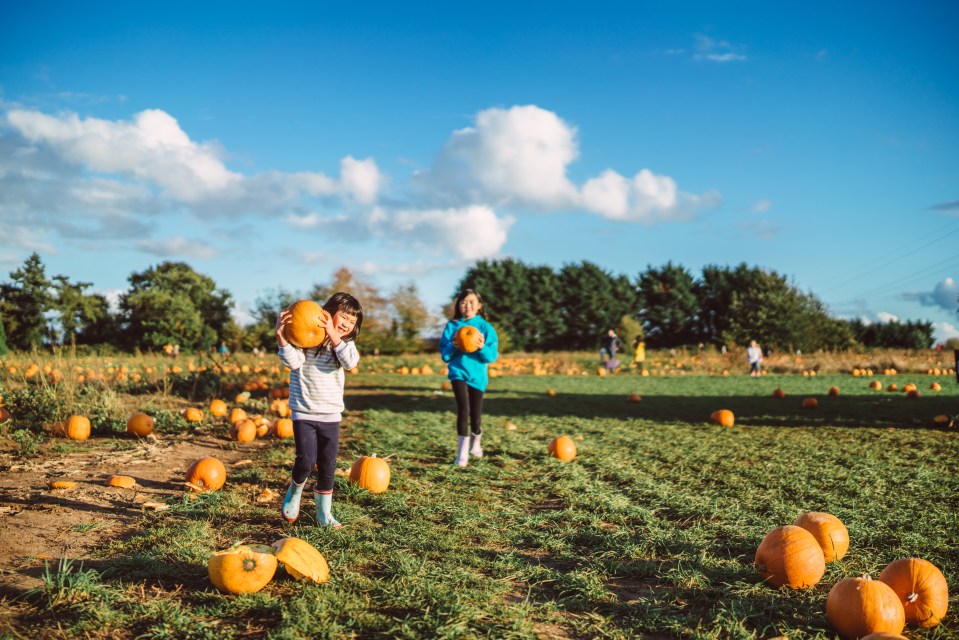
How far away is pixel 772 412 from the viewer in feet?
33.4

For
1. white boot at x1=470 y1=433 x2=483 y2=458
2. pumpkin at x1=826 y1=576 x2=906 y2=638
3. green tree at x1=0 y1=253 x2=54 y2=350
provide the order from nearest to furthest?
pumpkin at x1=826 y1=576 x2=906 y2=638
white boot at x1=470 y1=433 x2=483 y2=458
green tree at x1=0 y1=253 x2=54 y2=350

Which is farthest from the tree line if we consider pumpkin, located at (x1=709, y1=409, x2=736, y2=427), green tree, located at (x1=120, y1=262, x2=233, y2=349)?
pumpkin, located at (x1=709, y1=409, x2=736, y2=427)

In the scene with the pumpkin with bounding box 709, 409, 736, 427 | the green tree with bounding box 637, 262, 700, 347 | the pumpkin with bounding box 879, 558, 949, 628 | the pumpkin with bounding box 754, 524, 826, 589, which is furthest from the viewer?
the green tree with bounding box 637, 262, 700, 347

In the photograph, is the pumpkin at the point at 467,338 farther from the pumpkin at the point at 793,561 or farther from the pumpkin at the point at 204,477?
the pumpkin at the point at 793,561

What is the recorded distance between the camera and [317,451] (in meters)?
4.12

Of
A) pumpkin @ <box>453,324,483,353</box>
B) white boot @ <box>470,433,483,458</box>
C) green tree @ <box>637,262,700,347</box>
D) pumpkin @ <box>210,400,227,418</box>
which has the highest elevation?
green tree @ <box>637,262,700,347</box>

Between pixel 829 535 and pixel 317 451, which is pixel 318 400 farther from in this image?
pixel 829 535

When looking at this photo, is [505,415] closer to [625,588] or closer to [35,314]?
[625,588]

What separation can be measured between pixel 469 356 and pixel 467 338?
0.24 m

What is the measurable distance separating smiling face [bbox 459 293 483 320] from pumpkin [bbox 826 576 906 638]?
14.5 ft

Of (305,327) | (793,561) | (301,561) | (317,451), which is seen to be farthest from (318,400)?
(793,561)

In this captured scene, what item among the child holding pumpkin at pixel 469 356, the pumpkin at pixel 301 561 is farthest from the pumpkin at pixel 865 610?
the child holding pumpkin at pixel 469 356

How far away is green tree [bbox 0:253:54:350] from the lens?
35.0 metres

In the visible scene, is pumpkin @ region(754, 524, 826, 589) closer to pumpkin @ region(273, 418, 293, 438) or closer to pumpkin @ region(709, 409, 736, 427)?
pumpkin @ region(273, 418, 293, 438)
